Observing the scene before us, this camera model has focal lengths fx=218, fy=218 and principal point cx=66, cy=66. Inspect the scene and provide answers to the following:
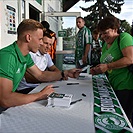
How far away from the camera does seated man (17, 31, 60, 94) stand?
212cm

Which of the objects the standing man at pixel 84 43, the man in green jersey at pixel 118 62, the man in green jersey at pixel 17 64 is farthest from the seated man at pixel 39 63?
the standing man at pixel 84 43

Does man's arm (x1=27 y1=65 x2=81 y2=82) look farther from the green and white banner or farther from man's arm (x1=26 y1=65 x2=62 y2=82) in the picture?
the green and white banner

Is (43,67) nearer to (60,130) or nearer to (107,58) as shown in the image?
(107,58)

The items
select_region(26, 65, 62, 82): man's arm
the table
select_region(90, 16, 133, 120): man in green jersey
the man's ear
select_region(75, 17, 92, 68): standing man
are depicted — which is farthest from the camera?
select_region(75, 17, 92, 68): standing man

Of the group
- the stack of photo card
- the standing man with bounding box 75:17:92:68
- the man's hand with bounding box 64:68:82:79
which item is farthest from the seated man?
the standing man with bounding box 75:17:92:68

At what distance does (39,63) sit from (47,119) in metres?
1.36

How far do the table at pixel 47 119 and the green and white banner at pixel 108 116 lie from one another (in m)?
0.03

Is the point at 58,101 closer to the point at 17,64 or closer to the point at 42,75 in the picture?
the point at 17,64

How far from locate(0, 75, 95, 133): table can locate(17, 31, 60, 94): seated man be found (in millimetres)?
767

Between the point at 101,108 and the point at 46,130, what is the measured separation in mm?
426

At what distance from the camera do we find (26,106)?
1290mm

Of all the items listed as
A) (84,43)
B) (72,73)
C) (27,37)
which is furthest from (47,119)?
(84,43)

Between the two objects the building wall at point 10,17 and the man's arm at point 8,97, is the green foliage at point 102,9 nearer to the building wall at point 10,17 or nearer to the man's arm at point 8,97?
the building wall at point 10,17

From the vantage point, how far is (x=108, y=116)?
114 centimetres
